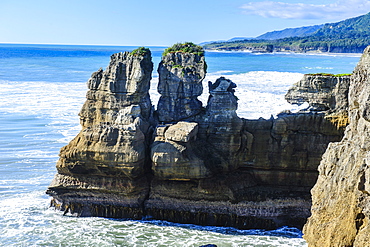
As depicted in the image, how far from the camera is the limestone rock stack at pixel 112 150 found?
804 inches

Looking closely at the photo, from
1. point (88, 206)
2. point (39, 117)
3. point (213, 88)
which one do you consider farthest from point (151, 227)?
point (39, 117)

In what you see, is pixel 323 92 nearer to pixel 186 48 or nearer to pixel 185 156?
pixel 186 48

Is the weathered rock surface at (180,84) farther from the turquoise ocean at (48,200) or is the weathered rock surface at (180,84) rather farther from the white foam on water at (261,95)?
the white foam on water at (261,95)

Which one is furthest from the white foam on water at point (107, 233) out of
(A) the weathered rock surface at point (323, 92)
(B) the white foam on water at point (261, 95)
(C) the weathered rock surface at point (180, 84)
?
(B) the white foam on water at point (261, 95)

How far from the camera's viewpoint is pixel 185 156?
2031 cm

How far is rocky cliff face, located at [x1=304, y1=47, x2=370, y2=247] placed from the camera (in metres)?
12.5

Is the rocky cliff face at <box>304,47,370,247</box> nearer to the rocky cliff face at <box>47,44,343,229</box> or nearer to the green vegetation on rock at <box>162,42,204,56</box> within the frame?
the rocky cliff face at <box>47,44,343,229</box>

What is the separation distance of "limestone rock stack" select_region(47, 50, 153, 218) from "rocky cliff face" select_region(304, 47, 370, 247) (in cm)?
894

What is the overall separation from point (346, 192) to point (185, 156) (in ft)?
28.5

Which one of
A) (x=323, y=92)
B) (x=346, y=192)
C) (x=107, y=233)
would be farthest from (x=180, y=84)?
(x=346, y=192)

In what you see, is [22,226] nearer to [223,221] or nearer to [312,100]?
[223,221]

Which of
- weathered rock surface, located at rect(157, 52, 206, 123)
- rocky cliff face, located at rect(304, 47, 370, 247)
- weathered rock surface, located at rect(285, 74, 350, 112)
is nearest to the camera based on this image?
rocky cliff face, located at rect(304, 47, 370, 247)

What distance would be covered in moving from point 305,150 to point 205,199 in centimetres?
523

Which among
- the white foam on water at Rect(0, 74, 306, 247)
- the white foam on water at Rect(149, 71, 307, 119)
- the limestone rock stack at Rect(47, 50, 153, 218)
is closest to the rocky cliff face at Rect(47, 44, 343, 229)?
the limestone rock stack at Rect(47, 50, 153, 218)
